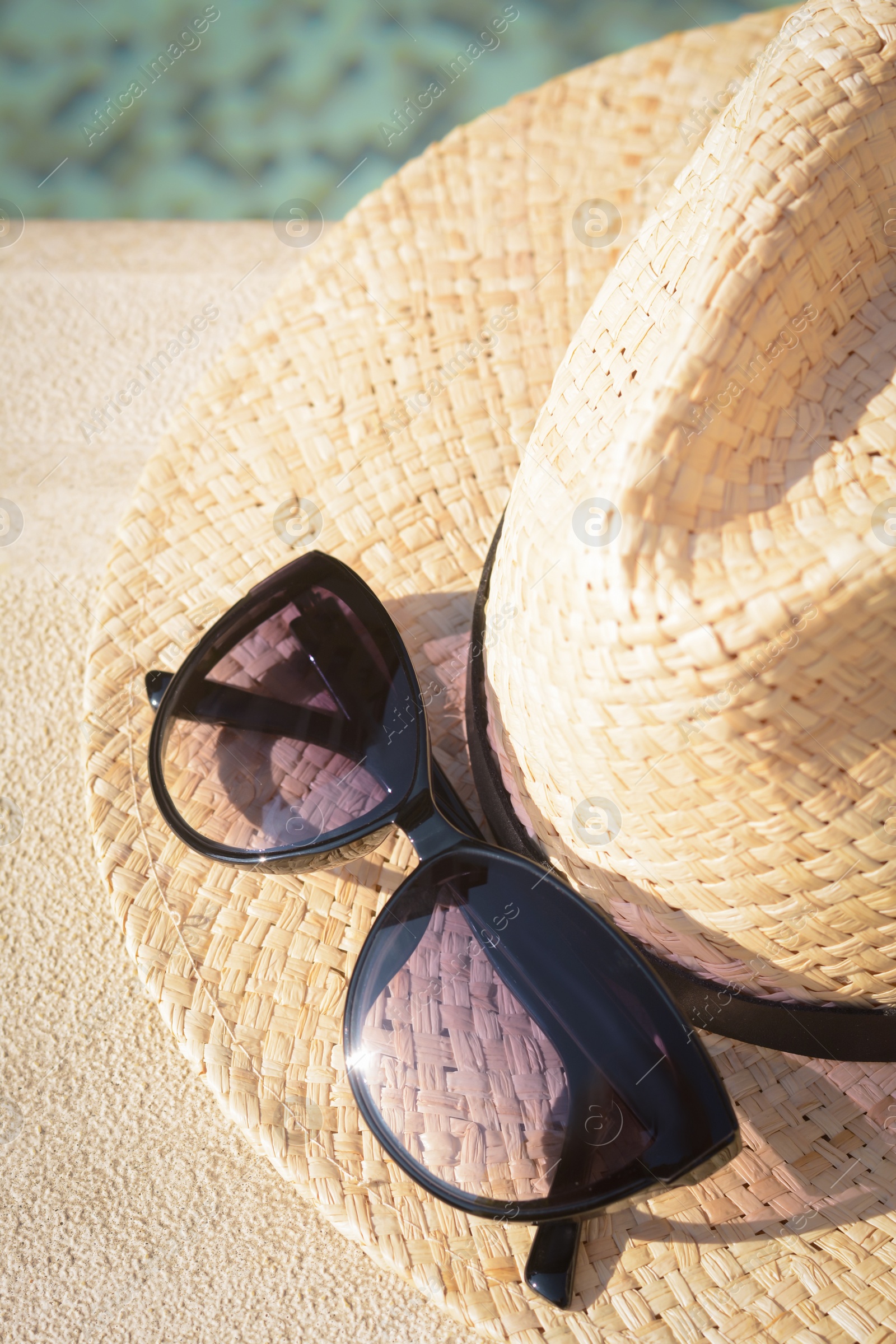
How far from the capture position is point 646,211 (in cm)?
87

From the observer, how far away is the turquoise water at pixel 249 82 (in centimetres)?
196

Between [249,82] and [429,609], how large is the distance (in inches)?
69.8

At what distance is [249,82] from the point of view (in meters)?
2.00

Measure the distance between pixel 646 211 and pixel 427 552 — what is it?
0.40 metres

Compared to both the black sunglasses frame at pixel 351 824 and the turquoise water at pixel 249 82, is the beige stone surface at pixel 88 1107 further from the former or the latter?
the turquoise water at pixel 249 82

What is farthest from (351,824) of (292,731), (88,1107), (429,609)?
(88,1107)

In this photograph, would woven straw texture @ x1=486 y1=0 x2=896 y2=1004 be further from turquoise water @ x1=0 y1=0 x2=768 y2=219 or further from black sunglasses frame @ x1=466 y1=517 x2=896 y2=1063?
turquoise water @ x1=0 y1=0 x2=768 y2=219

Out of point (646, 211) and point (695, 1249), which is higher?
point (646, 211)

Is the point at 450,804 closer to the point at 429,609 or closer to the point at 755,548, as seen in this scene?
the point at 429,609

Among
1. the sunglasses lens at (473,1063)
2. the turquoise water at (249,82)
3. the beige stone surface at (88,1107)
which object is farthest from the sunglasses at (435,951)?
the turquoise water at (249,82)

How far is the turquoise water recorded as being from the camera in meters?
1.96

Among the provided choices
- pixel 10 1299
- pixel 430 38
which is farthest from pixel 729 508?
pixel 430 38

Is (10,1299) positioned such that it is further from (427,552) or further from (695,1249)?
(427,552)

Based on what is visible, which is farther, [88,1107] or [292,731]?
[88,1107]
